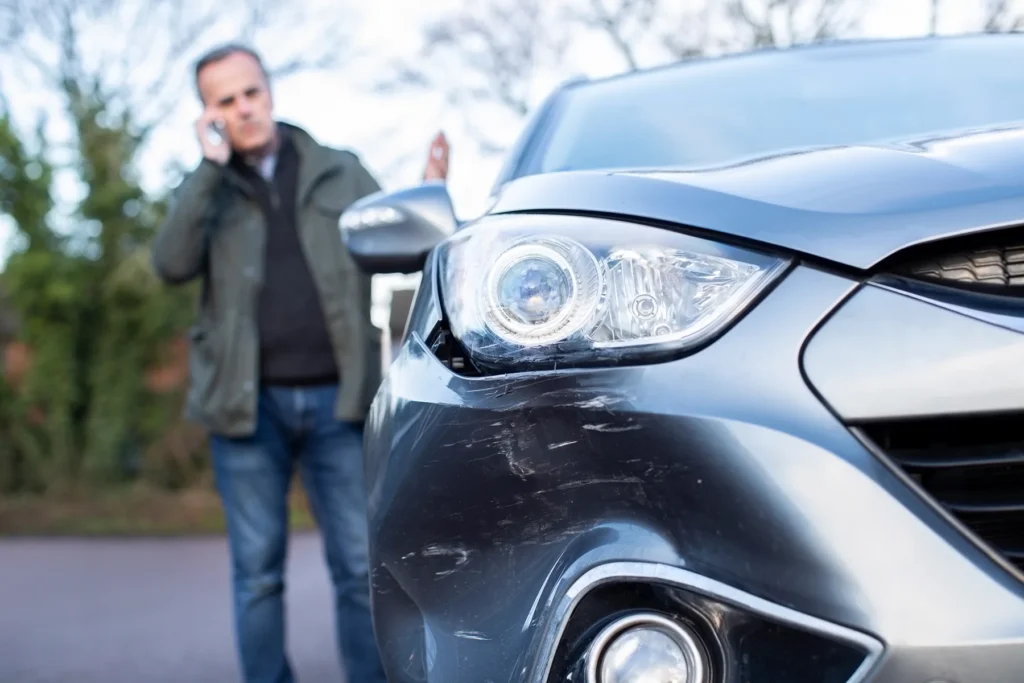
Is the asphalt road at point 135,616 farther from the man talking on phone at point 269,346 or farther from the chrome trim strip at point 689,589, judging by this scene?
the chrome trim strip at point 689,589

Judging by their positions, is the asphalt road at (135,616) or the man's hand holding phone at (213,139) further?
the asphalt road at (135,616)

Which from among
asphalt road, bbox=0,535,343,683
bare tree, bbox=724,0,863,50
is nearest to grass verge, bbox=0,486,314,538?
asphalt road, bbox=0,535,343,683

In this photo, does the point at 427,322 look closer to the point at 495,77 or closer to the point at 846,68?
the point at 846,68

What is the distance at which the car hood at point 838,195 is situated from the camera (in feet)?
3.75

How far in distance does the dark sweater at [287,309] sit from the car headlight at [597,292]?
64.5 inches

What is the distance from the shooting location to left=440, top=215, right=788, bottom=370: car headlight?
1.19m

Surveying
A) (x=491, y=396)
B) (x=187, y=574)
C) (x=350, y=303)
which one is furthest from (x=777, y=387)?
(x=187, y=574)

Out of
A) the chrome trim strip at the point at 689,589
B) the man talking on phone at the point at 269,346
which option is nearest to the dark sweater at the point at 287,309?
the man talking on phone at the point at 269,346

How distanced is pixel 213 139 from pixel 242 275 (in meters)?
0.37

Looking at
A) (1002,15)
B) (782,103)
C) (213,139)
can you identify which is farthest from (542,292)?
(1002,15)

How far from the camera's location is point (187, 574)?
6.81m

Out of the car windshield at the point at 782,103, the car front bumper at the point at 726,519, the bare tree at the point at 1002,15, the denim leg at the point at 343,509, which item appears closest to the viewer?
the car front bumper at the point at 726,519

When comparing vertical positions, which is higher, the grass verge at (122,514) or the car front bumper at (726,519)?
the car front bumper at (726,519)

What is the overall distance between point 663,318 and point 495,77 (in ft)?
42.0
